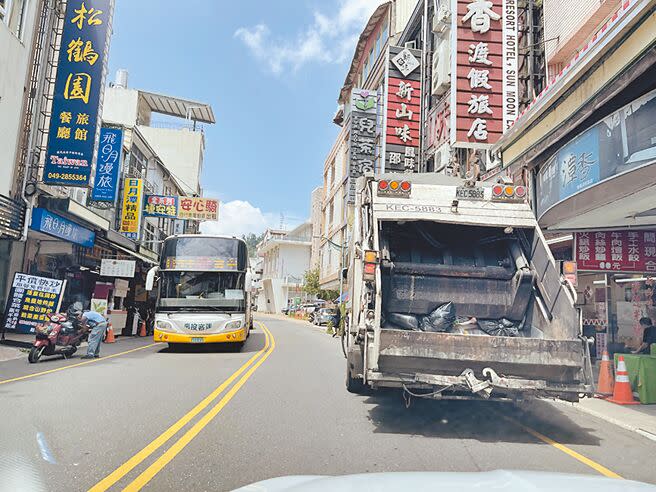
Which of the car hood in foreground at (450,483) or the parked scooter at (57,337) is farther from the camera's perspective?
the parked scooter at (57,337)

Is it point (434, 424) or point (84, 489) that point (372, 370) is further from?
point (84, 489)

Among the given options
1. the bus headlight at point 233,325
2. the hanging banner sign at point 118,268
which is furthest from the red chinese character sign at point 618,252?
the hanging banner sign at point 118,268

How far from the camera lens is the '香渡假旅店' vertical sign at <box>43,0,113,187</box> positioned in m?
15.4

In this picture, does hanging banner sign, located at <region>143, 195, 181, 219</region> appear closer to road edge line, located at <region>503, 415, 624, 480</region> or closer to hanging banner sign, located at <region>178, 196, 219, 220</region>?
hanging banner sign, located at <region>178, 196, 219, 220</region>

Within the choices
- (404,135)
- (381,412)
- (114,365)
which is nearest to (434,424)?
(381,412)

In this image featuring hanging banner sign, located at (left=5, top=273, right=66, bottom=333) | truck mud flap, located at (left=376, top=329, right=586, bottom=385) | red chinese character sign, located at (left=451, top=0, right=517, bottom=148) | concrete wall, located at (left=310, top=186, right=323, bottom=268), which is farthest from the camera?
concrete wall, located at (left=310, top=186, right=323, bottom=268)

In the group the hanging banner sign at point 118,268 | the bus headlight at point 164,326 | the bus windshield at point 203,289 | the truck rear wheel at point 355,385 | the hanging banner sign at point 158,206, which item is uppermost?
the hanging banner sign at point 158,206

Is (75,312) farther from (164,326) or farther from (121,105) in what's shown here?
(121,105)

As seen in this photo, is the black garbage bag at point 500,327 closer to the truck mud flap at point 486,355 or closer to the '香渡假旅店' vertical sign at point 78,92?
the truck mud flap at point 486,355

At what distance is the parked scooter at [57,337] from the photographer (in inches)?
437

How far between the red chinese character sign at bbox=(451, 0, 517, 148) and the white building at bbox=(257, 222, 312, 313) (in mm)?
57379

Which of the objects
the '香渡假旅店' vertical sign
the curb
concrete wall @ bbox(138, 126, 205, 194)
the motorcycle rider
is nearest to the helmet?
the motorcycle rider

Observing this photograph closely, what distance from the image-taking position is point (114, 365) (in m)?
10.9

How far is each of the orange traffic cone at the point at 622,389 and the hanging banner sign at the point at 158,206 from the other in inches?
956
